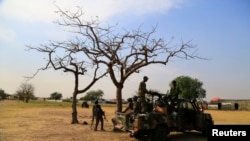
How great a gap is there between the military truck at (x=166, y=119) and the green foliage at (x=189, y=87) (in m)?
64.8

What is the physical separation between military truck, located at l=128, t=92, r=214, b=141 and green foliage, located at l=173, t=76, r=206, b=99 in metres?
64.8

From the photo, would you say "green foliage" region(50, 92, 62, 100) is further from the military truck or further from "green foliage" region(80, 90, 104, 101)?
the military truck

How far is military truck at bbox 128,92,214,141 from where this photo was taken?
13513 millimetres

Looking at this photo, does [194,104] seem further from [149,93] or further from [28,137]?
[28,137]

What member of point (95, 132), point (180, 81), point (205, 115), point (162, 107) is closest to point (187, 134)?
point (205, 115)

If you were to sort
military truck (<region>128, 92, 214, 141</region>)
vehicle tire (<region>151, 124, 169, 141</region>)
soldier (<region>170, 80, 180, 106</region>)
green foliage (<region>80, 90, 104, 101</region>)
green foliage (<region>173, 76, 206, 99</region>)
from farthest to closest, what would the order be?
green foliage (<region>80, 90, 104, 101</region>) < green foliage (<region>173, 76, 206, 99</region>) < soldier (<region>170, 80, 180, 106</region>) < vehicle tire (<region>151, 124, 169, 141</region>) < military truck (<region>128, 92, 214, 141</region>)

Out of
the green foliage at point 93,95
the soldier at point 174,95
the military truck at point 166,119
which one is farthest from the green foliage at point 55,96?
the soldier at point 174,95

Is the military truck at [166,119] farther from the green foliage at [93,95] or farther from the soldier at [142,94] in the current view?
the green foliage at [93,95]

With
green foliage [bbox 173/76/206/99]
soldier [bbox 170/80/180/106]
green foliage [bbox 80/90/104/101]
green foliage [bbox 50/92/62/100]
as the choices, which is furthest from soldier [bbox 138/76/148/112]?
green foliage [bbox 50/92/62/100]

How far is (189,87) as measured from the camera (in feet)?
277

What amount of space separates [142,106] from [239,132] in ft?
18.7

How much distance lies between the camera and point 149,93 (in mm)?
14992

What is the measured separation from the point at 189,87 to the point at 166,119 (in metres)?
71.6

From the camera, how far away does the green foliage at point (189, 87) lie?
267 feet
